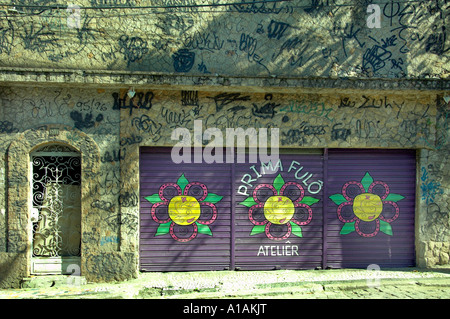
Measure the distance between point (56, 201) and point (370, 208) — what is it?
6293 mm

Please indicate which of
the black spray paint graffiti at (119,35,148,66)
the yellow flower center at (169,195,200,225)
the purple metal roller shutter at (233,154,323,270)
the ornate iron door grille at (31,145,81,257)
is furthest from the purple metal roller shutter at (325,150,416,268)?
the ornate iron door grille at (31,145,81,257)

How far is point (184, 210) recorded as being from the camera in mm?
7285

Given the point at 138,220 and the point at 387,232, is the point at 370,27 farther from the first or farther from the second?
the point at 138,220

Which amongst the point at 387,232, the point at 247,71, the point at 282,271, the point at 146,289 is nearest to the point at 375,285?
the point at 387,232

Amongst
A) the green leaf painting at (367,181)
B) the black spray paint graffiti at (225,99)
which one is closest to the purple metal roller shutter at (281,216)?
the green leaf painting at (367,181)

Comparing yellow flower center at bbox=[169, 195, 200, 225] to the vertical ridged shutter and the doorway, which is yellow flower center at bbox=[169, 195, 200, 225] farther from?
the doorway

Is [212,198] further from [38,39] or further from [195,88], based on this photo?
[38,39]

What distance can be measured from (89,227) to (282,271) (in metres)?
3.88

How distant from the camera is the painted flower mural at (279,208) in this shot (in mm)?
7422

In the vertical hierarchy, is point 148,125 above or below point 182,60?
below

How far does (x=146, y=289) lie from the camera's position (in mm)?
6547

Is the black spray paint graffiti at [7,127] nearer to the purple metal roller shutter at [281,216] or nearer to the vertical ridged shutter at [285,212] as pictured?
the vertical ridged shutter at [285,212]

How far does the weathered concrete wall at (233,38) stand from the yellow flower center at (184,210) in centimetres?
251

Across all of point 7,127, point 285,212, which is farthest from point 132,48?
point 285,212
